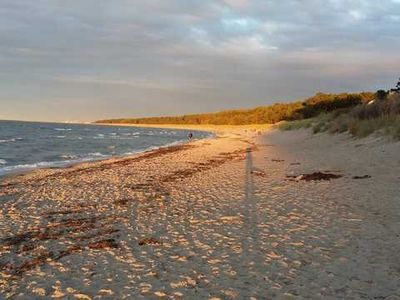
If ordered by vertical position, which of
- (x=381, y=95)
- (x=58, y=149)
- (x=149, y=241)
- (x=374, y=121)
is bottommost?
(x=58, y=149)

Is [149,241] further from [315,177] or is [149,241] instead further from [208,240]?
[315,177]

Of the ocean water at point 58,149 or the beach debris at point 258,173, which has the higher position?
the beach debris at point 258,173

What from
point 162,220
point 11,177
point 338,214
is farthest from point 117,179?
point 338,214

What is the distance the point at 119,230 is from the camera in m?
8.84

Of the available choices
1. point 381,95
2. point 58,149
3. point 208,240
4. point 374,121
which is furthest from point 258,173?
point 381,95

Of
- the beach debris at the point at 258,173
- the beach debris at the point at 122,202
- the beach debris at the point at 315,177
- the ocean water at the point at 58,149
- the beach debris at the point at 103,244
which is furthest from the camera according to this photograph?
the ocean water at the point at 58,149

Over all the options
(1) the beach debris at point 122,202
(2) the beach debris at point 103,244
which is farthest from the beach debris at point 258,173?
(2) the beach debris at point 103,244

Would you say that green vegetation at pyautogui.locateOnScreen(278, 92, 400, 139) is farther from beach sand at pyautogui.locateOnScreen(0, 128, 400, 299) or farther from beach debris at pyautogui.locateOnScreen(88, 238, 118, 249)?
beach debris at pyautogui.locateOnScreen(88, 238, 118, 249)

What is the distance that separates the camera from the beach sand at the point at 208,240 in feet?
18.3

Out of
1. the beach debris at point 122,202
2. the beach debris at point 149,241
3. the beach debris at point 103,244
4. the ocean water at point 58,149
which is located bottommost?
the ocean water at point 58,149

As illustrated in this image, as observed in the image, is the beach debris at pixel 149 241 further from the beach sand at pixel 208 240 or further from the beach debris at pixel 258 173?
the beach debris at pixel 258 173

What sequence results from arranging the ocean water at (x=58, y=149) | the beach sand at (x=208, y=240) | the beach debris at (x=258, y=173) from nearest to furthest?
1. the beach sand at (x=208, y=240)
2. the beach debris at (x=258, y=173)
3. the ocean water at (x=58, y=149)

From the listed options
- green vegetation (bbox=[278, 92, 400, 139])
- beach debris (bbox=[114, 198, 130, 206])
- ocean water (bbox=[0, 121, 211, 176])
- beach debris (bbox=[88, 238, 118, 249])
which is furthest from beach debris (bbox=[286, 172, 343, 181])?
ocean water (bbox=[0, 121, 211, 176])

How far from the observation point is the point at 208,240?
782cm
